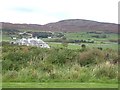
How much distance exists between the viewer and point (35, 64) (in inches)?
552

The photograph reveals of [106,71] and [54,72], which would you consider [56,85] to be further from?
[106,71]

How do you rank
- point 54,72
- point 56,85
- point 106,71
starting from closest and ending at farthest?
point 56,85 < point 54,72 < point 106,71

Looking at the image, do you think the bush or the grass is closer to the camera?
the grass

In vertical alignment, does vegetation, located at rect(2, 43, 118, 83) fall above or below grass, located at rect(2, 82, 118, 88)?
above

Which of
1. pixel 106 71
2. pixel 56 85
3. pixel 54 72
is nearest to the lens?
pixel 56 85

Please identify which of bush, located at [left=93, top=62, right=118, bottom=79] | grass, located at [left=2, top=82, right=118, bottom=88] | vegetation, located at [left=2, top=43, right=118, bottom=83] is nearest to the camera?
grass, located at [left=2, top=82, right=118, bottom=88]

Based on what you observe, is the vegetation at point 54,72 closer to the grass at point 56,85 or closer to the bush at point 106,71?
the bush at point 106,71

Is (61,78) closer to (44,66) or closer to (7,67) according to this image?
(44,66)

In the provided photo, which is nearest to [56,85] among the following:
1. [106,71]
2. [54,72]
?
[54,72]

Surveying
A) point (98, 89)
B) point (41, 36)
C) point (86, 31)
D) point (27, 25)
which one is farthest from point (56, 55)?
point (86, 31)

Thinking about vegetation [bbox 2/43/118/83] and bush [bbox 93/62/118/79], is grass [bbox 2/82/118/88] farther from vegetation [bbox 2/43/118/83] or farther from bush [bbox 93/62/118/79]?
bush [bbox 93/62/118/79]

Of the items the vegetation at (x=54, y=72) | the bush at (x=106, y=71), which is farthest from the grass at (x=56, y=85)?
the bush at (x=106, y=71)

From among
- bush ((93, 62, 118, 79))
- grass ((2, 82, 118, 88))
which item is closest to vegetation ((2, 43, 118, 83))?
bush ((93, 62, 118, 79))

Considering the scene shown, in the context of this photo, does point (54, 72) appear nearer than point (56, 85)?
No
